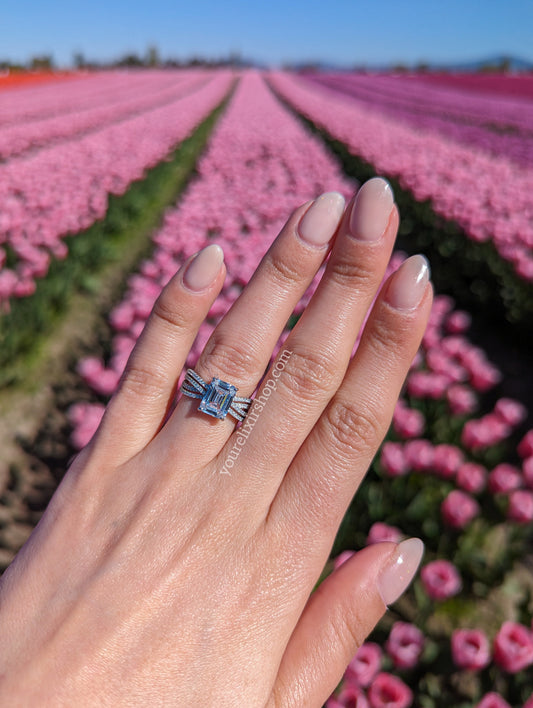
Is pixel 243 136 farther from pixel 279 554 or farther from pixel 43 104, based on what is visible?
pixel 43 104

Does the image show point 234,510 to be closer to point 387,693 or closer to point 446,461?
point 387,693

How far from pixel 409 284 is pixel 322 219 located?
0.78ft

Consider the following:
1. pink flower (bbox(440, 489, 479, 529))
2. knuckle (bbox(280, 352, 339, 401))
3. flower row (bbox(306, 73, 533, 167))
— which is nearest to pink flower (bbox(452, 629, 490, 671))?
pink flower (bbox(440, 489, 479, 529))

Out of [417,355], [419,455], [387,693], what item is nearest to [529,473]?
[419,455]

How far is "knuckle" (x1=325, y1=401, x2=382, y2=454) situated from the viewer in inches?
47.8

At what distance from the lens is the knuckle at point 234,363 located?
1.26 m

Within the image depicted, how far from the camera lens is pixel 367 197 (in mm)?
1112

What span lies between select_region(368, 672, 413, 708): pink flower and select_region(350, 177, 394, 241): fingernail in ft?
3.77

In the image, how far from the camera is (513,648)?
1.43 metres

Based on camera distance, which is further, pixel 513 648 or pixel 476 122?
pixel 476 122

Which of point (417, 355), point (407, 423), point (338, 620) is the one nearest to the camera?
point (338, 620)

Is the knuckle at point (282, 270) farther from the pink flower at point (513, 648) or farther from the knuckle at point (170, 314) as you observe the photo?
the pink flower at point (513, 648)

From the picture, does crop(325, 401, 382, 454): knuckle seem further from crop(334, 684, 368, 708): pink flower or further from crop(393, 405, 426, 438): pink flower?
crop(393, 405, 426, 438): pink flower

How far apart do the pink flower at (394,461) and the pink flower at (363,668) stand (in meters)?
0.74
